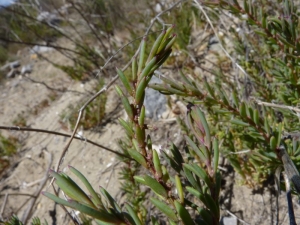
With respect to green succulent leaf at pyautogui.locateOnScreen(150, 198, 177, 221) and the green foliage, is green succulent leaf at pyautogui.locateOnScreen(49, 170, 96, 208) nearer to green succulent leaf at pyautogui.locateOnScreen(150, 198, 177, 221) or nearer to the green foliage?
green succulent leaf at pyautogui.locateOnScreen(150, 198, 177, 221)

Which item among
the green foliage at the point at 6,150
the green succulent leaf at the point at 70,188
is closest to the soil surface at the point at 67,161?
the green foliage at the point at 6,150

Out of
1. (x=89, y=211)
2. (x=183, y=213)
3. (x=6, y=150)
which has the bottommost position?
(x=183, y=213)

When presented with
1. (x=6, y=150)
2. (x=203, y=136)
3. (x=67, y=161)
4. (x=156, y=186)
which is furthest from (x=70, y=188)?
(x=6, y=150)

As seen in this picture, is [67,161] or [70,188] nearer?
[70,188]

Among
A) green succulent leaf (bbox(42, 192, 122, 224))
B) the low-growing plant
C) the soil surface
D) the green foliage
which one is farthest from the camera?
the green foliage

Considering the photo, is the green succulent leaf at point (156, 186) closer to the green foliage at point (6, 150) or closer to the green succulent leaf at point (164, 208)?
the green succulent leaf at point (164, 208)

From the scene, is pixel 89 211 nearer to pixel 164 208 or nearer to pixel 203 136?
pixel 164 208

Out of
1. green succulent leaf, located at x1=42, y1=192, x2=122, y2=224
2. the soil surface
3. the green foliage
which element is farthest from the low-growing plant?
the green foliage

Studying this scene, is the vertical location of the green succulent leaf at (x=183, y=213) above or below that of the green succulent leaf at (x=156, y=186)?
below

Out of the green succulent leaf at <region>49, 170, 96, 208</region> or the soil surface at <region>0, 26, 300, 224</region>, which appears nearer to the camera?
the green succulent leaf at <region>49, 170, 96, 208</region>

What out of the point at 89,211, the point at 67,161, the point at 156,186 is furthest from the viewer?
the point at 67,161

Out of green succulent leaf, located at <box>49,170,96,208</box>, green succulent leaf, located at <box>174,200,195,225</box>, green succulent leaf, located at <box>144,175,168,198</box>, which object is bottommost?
green succulent leaf, located at <box>174,200,195,225</box>

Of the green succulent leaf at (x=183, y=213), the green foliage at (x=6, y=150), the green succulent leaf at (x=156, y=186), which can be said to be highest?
the green foliage at (x=6, y=150)
